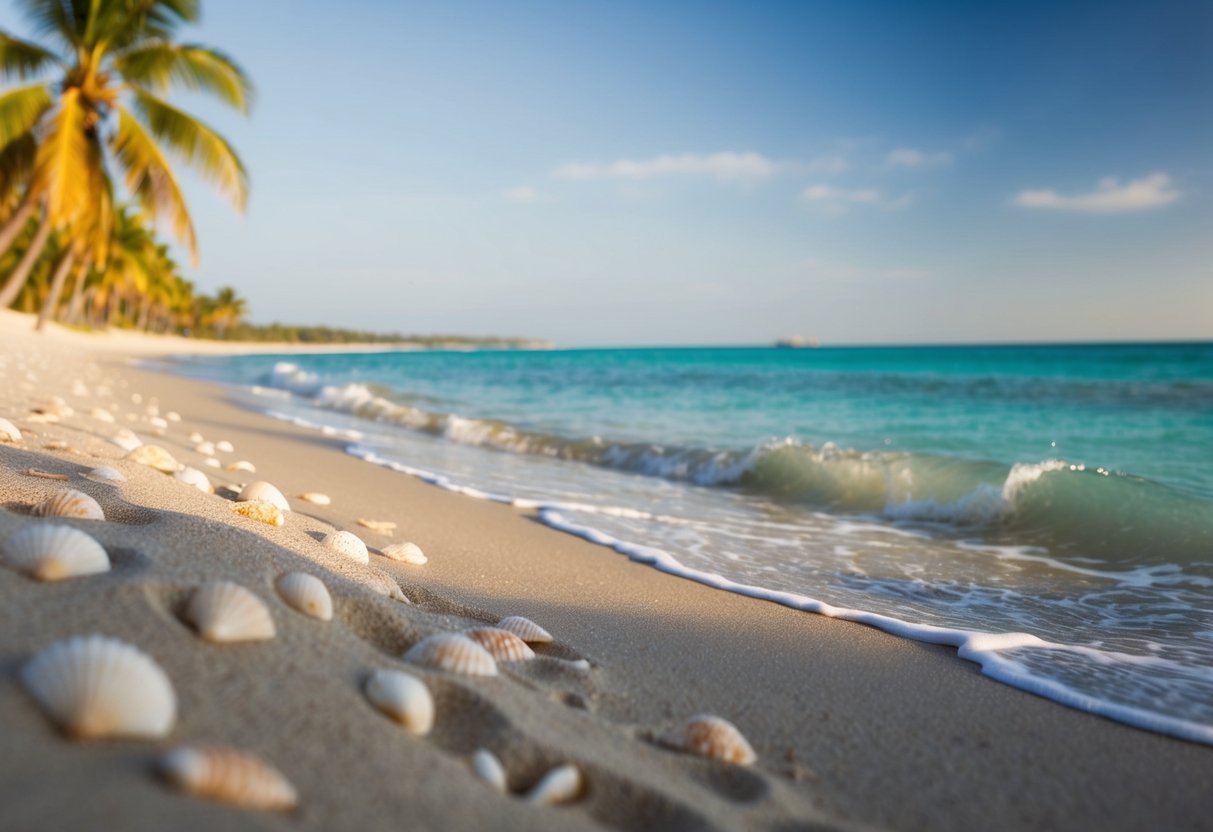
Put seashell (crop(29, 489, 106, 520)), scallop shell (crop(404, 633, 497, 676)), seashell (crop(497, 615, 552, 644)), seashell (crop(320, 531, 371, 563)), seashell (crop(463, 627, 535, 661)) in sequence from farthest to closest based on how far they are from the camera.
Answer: seashell (crop(320, 531, 371, 563)), seashell (crop(497, 615, 552, 644)), seashell (crop(29, 489, 106, 520)), seashell (crop(463, 627, 535, 661)), scallop shell (crop(404, 633, 497, 676))

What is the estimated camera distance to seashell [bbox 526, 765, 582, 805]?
1.66m

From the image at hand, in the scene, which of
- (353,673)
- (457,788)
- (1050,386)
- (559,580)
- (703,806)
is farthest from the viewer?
(1050,386)

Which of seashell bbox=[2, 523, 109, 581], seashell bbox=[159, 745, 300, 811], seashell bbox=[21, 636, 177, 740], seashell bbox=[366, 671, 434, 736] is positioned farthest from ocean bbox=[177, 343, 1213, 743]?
seashell bbox=[2, 523, 109, 581]

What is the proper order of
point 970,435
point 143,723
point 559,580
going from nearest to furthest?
point 143,723
point 559,580
point 970,435

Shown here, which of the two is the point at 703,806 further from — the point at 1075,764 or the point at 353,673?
the point at 1075,764

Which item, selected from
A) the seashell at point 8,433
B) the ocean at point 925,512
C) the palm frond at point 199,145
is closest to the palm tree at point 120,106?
the palm frond at point 199,145

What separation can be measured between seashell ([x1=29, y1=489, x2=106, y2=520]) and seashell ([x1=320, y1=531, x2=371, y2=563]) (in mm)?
885

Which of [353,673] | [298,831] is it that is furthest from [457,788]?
[353,673]

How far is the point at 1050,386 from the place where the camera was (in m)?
24.3

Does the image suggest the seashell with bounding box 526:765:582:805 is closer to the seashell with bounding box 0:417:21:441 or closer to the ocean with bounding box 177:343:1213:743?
the ocean with bounding box 177:343:1213:743

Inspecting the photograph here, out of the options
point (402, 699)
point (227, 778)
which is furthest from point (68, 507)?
point (227, 778)

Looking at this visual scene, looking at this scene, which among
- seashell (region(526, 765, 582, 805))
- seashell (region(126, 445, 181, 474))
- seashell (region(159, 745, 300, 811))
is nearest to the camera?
seashell (region(159, 745, 300, 811))

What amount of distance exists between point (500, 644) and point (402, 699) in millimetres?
765

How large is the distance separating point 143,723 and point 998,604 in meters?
4.15
